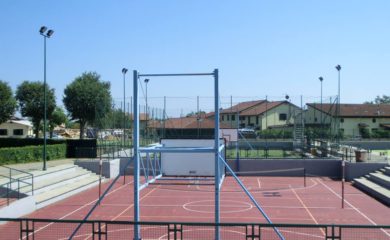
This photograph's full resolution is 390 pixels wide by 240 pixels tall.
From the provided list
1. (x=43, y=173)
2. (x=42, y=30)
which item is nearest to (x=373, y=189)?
(x=43, y=173)

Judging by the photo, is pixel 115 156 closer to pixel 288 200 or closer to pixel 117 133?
pixel 117 133

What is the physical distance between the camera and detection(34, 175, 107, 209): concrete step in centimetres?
2193

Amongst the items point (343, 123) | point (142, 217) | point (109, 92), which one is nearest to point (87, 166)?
point (142, 217)

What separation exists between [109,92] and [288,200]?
3868 centimetres

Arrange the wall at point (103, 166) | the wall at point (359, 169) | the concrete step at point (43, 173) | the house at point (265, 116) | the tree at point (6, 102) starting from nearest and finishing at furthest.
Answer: the concrete step at point (43, 173) < the wall at point (359, 169) < the wall at point (103, 166) < the tree at point (6, 102) < the house at point (265, 116)

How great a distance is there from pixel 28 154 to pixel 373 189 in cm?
2336

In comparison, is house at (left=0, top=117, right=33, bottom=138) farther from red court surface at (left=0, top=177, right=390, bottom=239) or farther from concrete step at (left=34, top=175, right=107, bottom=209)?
red court surface at (left=0, top=177, right=390, bottom=239)

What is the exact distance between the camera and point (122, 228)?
1680cm

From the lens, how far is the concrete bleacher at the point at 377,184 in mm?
23161

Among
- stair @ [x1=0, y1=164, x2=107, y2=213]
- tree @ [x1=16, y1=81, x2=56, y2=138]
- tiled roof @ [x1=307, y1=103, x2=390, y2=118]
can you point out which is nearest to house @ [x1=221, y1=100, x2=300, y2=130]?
tiled roof @ [x1=307, y1=103, x2=390, y2=118]

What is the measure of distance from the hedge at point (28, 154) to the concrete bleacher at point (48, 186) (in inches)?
185

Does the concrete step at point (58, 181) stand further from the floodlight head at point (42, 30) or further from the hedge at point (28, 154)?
the floodlight head at point (42, 30)

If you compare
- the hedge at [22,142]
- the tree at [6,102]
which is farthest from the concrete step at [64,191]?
the tree at [6,102]

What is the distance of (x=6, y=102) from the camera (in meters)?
48.8
